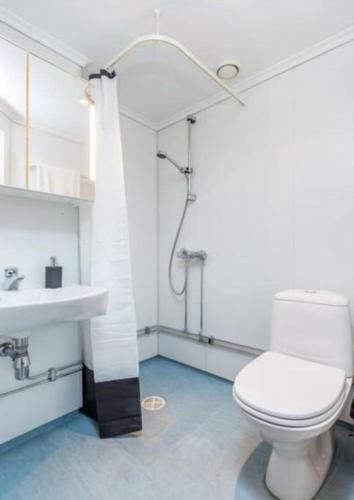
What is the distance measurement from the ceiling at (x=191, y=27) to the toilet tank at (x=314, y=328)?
1467mm

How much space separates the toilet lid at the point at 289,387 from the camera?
1.00 metres

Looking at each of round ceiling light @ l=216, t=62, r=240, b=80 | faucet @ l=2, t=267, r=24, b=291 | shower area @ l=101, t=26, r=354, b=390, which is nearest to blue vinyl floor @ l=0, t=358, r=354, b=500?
shower area @ l=101, t=26, r=354, b=390

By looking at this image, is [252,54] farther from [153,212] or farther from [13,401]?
[13,401]

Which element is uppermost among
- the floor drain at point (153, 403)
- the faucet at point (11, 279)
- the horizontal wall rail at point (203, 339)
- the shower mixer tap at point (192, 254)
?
the shower mixer tap at point (192, 254)

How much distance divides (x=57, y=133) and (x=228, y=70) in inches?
47.0

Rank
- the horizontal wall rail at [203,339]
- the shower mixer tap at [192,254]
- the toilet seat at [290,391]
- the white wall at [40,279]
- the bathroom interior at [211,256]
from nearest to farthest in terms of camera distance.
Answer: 1. the toilet seat at [290,391]
2. the bathroom interior at [211,256]
3. the white wall at [40,279]
4. the horizontal wall rail at [203,339]
5. the shower mixer tap at [192,254]

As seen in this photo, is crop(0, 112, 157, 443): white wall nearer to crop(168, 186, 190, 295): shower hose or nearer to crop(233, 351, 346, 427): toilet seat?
crop(168, 186, 190, 295): shower hose

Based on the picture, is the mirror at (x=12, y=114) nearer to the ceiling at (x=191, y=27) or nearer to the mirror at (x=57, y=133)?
the mirror at (x=57, y=133)

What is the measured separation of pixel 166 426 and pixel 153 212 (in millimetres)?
1713

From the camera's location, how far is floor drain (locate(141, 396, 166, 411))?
178cm

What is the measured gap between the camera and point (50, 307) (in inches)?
45.5

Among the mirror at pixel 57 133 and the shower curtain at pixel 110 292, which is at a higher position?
the mirror at pixel 57 133

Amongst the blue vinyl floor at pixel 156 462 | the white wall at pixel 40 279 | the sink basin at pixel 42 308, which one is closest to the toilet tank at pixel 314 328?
the blue vinyl floor at pixel 156 462

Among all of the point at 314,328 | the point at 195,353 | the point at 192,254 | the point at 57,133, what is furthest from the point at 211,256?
the point at 57,133
